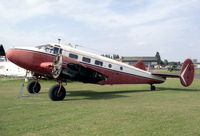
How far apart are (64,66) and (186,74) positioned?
10938 mm

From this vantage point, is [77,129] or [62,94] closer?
[77,129]

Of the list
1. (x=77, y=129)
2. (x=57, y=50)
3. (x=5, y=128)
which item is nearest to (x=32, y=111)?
(x=5, y=128)

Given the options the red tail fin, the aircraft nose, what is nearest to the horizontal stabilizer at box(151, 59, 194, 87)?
the red tail fin

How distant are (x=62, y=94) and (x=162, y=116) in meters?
5.89

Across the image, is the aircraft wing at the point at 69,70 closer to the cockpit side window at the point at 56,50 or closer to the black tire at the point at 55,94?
the black tire at the point at 55,94

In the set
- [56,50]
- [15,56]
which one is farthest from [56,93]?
[15,56]

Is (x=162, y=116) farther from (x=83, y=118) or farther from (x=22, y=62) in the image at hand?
(x=22, y=62)

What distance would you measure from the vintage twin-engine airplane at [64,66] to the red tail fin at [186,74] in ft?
12.4

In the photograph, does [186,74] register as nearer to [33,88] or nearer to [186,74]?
[186,74]

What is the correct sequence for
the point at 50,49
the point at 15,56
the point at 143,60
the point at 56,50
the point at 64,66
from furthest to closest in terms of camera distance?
the point at 143,60 < the point at 56,50 < the point at 50,49 < the point at 15,56 < the point at 64,66

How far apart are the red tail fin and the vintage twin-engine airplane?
149 inches

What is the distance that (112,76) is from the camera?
579 inches

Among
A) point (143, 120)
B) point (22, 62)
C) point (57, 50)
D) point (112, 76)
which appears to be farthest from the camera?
point (112, 76)

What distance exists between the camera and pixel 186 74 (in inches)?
646
